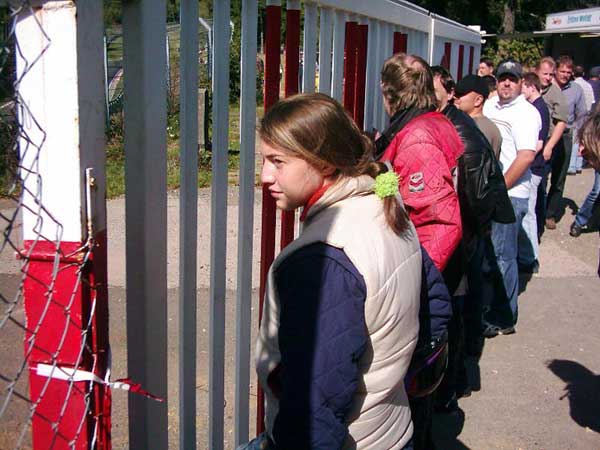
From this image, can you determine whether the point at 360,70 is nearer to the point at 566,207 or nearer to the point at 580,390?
the point at 580,390

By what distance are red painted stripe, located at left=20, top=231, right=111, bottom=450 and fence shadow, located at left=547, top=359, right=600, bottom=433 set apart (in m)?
3.37

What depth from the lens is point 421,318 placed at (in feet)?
7.62

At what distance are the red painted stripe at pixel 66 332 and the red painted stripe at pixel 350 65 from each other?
234 cm

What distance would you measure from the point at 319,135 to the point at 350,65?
182cm

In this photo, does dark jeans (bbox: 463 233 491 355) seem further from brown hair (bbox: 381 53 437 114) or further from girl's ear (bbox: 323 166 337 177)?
girl's ear (bbox: 323 166 337 177)

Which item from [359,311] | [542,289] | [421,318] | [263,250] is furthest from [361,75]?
[542,289]

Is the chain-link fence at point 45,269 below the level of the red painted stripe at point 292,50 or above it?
below

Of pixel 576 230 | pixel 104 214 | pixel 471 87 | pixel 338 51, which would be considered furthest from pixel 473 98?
pixel 576 230

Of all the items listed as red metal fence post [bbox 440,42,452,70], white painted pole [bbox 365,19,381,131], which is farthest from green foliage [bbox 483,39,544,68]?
white painted pole [bbox 365,19,381,131]

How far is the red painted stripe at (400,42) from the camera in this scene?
15.0ft

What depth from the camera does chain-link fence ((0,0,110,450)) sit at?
1327 millimetres

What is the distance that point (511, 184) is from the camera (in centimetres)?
525

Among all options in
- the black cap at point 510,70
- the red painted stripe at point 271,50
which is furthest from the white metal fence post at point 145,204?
the black cap at point 510,70

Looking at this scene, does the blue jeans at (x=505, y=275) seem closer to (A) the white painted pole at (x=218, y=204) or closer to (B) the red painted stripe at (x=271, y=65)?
(B) the red painted stripe at (x=271, y=65)
